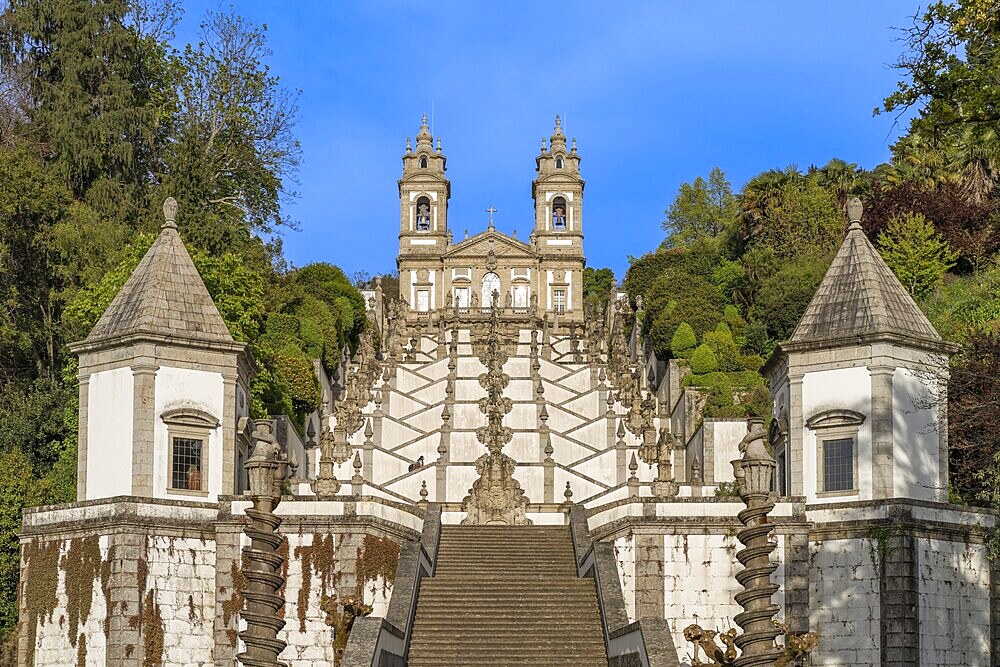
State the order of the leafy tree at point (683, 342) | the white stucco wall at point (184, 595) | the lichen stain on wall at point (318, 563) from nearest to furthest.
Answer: the white stucco wall at point (184, 595) < the lichen stain on wall at point (318, 563) < the leafy tree at point (683, 342)

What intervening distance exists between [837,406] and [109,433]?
15.7 metres

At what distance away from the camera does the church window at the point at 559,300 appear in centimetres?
9638

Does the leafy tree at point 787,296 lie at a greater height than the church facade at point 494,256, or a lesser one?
lesser

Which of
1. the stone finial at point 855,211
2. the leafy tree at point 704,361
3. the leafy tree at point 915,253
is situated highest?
the leafy tree at point 915,253

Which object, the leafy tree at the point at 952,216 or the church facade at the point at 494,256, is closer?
the leafy tree at the point at 952,216

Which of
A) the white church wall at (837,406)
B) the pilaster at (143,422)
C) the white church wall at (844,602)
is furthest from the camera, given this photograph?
the white church wall at (837,406)

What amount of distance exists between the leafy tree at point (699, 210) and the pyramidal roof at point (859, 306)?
59472mm

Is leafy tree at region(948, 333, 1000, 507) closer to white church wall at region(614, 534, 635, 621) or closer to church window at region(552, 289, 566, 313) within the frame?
white church wall at region(614, 534, 635, 621)

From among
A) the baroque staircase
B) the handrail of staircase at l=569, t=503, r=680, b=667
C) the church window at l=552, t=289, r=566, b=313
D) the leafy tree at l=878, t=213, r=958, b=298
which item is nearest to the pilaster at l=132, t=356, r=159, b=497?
the baroque staircase

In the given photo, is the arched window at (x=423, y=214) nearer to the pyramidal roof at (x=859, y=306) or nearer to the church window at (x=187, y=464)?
the pyramidal roof at (x=859, y=306)

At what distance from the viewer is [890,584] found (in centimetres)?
3428

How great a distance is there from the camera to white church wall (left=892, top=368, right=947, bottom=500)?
3509cm

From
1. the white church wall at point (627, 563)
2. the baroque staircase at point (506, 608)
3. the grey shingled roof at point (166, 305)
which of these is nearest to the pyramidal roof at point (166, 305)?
the grey shingled roof at point (166, 305)

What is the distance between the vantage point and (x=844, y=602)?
34.6 metres
